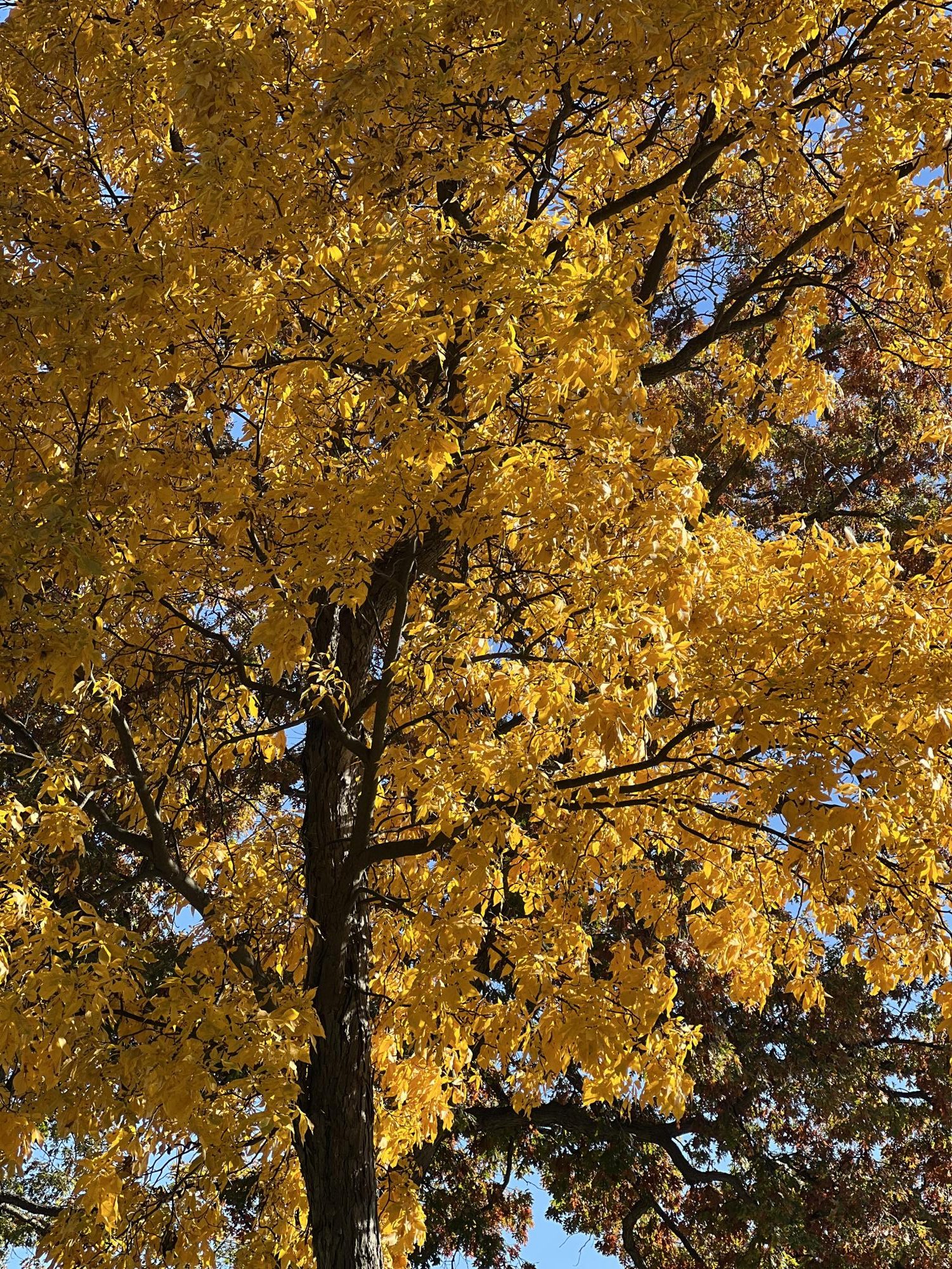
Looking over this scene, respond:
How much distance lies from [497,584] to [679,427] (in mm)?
5296

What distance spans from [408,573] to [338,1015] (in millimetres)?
2189

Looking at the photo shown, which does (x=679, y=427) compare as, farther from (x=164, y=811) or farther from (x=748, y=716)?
(x=748, y=716)

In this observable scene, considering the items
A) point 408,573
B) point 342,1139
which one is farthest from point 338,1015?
point 408,573

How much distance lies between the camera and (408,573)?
14.6ft

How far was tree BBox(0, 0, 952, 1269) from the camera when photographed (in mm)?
3889

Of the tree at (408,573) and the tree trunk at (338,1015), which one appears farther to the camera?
the tree trunk at (338,1015)

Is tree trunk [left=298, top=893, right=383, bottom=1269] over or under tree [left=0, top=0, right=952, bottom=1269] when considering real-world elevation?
under

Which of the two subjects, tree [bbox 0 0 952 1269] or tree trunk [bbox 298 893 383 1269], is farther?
tree trunk [bbox 298 893 383 1269]

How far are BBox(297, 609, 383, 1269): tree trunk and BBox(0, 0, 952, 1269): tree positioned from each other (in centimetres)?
2

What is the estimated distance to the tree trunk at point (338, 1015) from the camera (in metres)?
4.88

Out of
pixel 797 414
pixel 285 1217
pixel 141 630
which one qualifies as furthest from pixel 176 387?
pixel 285 1217

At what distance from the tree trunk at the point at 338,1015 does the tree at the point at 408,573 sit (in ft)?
0.06

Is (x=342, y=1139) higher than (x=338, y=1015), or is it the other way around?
(x=338, y=1015)

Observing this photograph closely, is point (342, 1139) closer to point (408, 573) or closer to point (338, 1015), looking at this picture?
point (338, 1015)
